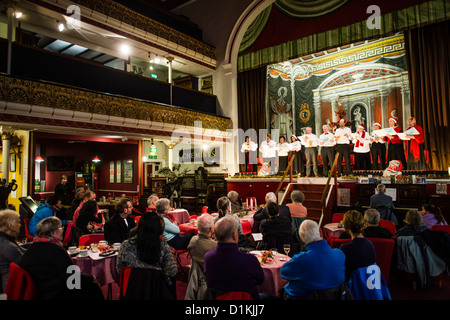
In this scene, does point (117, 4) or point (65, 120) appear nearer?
point (65, 120)

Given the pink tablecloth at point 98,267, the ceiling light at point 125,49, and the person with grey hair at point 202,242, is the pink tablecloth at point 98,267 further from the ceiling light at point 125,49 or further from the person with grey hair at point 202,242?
the ceiling light at point 125,49

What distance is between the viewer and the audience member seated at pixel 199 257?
2728mm

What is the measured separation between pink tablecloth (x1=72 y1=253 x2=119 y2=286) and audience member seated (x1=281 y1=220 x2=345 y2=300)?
207 centimetres

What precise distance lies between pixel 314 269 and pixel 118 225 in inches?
114

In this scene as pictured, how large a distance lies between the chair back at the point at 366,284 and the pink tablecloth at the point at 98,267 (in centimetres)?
253

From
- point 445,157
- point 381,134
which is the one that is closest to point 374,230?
point 381,134

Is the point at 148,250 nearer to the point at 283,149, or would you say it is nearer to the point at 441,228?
the point at 441,228

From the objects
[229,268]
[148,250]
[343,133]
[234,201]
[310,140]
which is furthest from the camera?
[310,140]

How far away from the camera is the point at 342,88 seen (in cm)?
1219

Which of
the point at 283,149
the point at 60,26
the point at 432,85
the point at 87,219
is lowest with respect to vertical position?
the point at 87,219

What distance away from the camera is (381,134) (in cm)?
851

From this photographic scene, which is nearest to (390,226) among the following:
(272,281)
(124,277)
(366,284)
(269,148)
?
(366,284)
